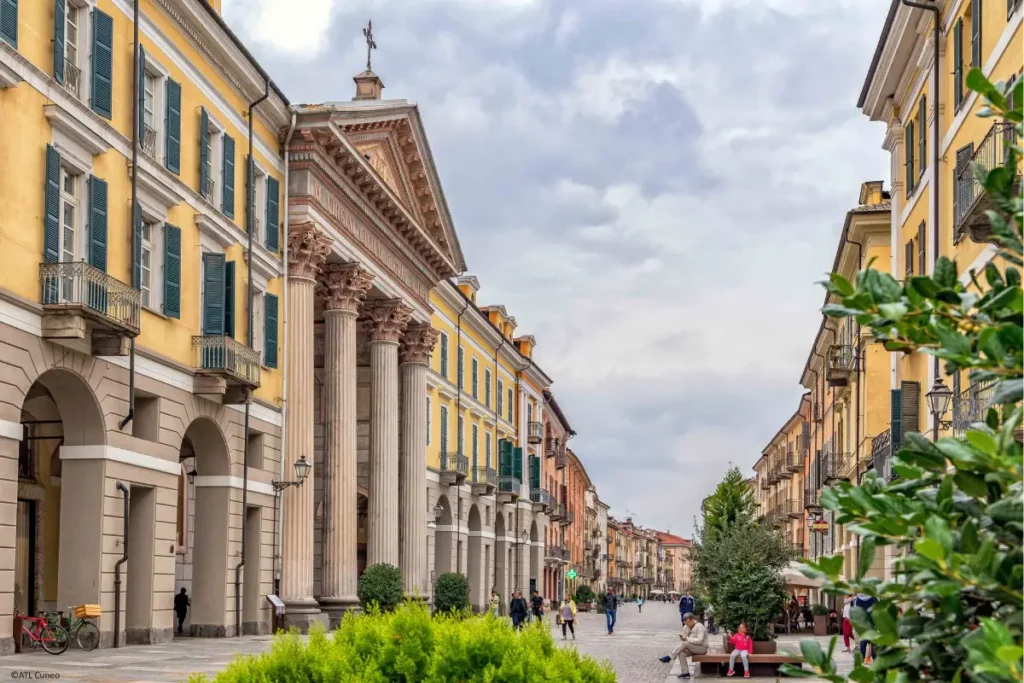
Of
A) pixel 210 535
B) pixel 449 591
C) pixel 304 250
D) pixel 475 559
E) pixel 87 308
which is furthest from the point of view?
pixel 475 559

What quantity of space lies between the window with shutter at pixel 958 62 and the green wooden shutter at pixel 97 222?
1440 centimetres

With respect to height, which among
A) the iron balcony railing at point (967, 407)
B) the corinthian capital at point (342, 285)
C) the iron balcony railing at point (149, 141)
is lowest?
the iron balcony railing at point (967, 407)

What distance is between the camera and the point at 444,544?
180 feet

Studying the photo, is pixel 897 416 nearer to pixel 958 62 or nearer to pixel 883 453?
pixel 883 453

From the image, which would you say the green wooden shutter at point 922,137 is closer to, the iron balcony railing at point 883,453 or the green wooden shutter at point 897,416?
the green wooden shutter at point 897,416

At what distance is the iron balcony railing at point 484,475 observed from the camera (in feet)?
196

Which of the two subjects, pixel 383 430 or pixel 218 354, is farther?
pixel 383 430

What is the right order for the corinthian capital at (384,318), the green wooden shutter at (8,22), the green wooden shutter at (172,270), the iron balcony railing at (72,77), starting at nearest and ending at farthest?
the green wooden shutter at (8,22) < the iron balcony railing at (72,77) < the green wooden shutter at (172,270) < the corinthian capital at (384,318)

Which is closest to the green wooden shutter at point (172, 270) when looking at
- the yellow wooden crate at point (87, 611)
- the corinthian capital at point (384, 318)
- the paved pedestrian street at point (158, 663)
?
the yellow wooden crate at point (87, 611)

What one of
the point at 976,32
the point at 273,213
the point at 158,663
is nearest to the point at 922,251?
the point at 976,32

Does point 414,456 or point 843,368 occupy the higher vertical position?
point 843,368

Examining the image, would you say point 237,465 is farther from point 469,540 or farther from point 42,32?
point 469,540

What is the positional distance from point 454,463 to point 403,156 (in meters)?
14.7

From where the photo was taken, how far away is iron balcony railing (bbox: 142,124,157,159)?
26859 mm
